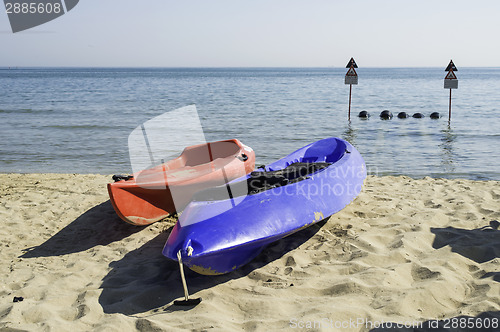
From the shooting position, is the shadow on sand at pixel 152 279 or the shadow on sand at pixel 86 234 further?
the shadow on sand at pixel 86 234

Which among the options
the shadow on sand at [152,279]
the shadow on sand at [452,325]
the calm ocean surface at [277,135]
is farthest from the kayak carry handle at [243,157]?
the shadow on sand at [452,325]

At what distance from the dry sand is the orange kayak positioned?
309 mm

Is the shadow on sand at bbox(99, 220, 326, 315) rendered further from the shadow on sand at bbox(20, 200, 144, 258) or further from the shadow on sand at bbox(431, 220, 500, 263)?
the shadow on sand at bbox(431, 220, 500, 263)

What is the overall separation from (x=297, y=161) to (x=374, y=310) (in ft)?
12.4

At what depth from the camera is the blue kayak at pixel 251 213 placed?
4121mm

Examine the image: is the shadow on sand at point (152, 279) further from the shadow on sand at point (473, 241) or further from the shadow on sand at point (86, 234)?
the shadow on sand at point (473, 241)

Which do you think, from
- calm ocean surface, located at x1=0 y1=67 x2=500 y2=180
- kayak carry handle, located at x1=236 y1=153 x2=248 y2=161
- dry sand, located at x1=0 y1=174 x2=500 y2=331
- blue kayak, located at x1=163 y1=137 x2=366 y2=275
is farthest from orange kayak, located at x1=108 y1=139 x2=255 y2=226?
calm ocean surface, located at x1=0 y1=67 x2=500 y2=180

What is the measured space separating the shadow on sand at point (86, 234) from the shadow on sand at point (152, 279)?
674 millimetres

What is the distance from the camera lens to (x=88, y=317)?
12.3 feet

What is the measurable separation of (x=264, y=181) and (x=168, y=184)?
1.45 m

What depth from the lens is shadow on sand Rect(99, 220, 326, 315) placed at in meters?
4.04

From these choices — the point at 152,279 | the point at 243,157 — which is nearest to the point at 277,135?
the point at 243,157

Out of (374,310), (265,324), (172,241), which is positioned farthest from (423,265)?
(172,241)

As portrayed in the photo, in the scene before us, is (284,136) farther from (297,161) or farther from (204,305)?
(204,305)
